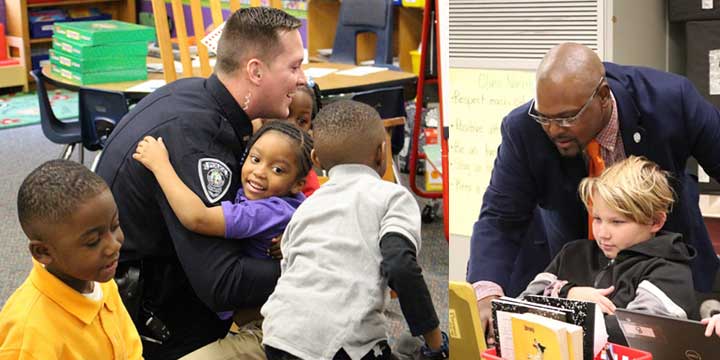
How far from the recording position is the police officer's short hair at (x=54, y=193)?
Answer: 207 cm

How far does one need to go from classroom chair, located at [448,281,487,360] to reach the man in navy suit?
7 cm

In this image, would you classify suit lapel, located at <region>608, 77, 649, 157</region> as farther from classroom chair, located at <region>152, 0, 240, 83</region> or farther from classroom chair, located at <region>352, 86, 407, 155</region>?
classroom chair, located at <region>352, 86, 407, 155</region>

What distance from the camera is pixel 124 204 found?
2637 mm

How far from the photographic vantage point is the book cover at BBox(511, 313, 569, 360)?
6.19 ft

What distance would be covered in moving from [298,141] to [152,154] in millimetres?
374

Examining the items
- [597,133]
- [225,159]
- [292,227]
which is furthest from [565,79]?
[225,159]

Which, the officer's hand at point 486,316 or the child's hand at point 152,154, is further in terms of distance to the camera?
the child's hand at point 152,154

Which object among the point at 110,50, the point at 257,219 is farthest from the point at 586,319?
the point at 110,50

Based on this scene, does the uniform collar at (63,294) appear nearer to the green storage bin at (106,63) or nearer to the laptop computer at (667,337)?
the laptop computer at (667,337)

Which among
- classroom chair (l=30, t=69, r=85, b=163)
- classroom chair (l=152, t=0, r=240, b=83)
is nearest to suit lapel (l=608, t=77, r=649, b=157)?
classroom chair (l=152, t=0, r=240, b=83)

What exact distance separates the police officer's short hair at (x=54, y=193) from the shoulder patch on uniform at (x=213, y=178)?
1.44 ft

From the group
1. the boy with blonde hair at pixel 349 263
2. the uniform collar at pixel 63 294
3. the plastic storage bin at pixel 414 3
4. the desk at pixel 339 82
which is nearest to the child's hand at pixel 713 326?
the boy with blonde hair at pixel 349 263

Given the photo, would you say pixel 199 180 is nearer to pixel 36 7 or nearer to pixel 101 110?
pixel 101 110

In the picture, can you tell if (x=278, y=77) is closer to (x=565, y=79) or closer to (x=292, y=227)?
(x=292, y=227)
